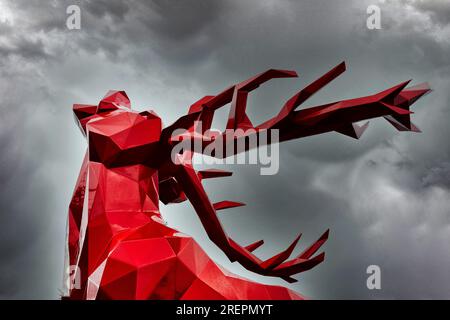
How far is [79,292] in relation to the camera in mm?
6531

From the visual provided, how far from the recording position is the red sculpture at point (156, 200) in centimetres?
602

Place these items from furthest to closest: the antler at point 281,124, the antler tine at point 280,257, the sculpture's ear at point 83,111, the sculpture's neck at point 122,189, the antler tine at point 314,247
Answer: the sculpture's ear at point 83,111 < the sculpture's neck at point 122,189 < the antler tine at point 314,247 < the antler tine at point 280,257 < the antler at point 281,124

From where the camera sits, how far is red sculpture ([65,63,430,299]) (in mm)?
6023

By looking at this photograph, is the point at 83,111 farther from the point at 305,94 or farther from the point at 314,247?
the point at 314,247

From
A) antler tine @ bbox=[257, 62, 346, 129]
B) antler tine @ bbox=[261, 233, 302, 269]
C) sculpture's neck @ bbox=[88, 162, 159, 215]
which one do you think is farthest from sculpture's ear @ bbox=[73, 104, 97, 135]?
antler tine @ bbox=[261, 233, 302, 269]

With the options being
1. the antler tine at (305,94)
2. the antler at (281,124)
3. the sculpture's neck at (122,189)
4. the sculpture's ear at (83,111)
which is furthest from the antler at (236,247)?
the sculpture's ear at (83,111)

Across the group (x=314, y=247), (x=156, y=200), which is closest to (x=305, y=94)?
(x=314, y=247)

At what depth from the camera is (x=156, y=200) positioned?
24.3 ft

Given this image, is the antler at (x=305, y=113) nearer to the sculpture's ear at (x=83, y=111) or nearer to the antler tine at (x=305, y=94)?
the antler tine at (x=305, y=94)

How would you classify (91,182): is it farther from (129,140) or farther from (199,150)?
(199,150)

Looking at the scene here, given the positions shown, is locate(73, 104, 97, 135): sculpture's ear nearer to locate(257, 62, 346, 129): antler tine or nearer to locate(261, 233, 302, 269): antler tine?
locate(257, 62, 346, 129): antler tine

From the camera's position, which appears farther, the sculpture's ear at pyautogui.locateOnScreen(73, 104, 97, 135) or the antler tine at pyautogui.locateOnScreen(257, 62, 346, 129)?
the sculpture's ear at pyautogui.locateOnScreen(73, 104, 97, 135)

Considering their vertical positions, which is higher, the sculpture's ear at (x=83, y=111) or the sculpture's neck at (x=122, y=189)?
the sculpture's ear at (x=83, y=111)
